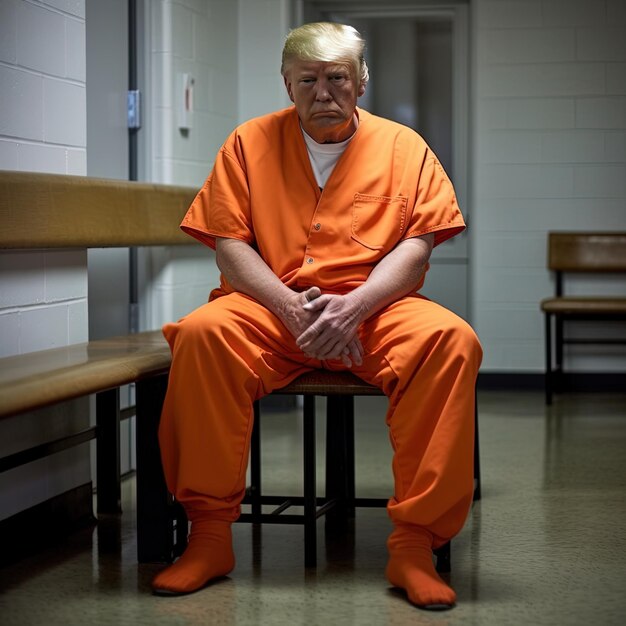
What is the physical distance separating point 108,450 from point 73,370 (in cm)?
97

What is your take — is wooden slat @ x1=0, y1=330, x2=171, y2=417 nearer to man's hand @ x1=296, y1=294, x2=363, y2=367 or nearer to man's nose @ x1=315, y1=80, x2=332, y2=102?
man's hand @ x1=296, y1=294, x2=363, y2=367

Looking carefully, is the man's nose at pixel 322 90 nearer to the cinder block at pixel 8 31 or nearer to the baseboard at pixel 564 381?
the cinder block at pixel 8 31

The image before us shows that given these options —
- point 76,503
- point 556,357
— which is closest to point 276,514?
point 76,503

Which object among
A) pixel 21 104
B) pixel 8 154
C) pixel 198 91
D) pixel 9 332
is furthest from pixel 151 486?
pixel 198 91

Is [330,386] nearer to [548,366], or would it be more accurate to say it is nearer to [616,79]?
[548,366]

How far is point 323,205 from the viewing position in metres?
2.86

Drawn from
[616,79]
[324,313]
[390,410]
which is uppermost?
[616,79]

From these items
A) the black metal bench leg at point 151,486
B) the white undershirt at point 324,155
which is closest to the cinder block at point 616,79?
the white undershirt at point 324,155

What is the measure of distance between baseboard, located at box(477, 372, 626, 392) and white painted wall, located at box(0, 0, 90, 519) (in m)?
3.39

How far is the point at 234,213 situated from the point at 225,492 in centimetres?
73

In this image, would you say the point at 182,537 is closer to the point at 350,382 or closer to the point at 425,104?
the point at 350,382

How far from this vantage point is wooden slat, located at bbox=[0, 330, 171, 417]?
2.27 meters

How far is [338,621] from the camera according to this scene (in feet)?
7.81

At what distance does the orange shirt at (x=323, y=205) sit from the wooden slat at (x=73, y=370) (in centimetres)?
31
